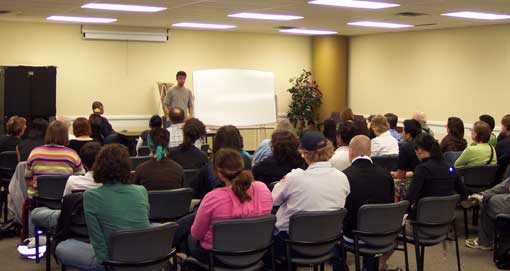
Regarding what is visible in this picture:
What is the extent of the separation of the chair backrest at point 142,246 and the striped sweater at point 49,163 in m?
2.13

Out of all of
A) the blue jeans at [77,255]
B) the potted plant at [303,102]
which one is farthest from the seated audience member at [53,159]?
the potted plant at [303,102]

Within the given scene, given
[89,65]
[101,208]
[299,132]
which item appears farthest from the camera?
[299,132]

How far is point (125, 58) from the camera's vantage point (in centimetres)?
1306

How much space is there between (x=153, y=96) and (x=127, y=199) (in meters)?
9.80

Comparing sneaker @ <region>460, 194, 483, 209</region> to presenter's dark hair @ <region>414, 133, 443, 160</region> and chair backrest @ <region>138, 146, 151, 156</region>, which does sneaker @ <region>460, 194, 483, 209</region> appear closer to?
presenter's dark hair @ <region>414, 133, 443, 160</region>

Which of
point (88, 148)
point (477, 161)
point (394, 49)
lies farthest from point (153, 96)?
point (88, 148)

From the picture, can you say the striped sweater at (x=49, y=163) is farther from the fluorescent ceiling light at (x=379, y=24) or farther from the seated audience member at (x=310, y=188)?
the fluorescent ceiling light at (x=379, y=24)

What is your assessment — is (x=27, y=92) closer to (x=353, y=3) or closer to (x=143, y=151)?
(x=143, y=151)

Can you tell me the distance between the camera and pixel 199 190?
5.03 m

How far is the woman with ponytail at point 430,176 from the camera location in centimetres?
528

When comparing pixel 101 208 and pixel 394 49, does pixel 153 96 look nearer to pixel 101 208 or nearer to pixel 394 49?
pixel 394 49

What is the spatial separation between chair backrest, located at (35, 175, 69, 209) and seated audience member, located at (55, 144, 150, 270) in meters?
1.56

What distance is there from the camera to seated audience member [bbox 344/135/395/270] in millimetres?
4637

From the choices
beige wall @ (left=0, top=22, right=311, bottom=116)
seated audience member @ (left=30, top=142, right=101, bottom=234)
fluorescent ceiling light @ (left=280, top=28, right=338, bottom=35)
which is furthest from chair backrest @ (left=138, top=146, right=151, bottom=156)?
fluorescent ceiling light @ (left=280, top=28, right=338, bottom=35)
